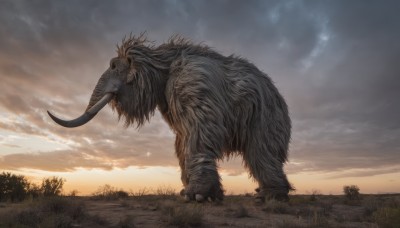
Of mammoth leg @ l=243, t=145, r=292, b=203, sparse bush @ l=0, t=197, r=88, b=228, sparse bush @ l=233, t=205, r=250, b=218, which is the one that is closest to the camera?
sparse bush @ l=0, t=197, r=88, b=228

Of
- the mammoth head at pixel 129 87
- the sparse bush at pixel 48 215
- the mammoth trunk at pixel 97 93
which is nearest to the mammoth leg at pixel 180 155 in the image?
the mammoth head at pixel 129 87

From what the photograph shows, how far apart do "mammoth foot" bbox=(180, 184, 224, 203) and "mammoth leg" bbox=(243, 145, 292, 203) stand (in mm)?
1169

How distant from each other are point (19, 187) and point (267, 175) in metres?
5.94

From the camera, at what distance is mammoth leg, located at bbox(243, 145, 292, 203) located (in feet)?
27.0

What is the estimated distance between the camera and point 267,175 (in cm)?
822

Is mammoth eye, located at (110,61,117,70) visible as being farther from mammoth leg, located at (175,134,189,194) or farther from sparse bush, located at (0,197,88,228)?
sparse bush, located at (0,197,88,228)

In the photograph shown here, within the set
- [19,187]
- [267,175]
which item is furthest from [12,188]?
[267,175]

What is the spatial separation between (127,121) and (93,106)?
29.3 inches

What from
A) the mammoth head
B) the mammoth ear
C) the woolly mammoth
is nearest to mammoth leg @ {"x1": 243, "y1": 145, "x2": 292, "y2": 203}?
the woolly mammoth

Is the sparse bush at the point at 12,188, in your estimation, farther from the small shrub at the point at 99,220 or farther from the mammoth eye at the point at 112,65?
the small shrub at the point at 99,220

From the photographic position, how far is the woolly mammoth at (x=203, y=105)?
299 inches

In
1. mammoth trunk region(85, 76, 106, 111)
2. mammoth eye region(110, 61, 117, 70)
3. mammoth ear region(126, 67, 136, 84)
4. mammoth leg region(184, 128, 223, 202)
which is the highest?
mammoth eye region(110, 61, 117, 70)

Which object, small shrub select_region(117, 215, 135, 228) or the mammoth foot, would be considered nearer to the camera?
small shrub select_region(117, 215, 135, 228)

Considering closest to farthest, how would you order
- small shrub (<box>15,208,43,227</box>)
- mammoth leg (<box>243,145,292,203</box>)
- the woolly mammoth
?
small shrub (<box>15,208,43,227</box>), the woolly mammoth, mammoth leg (<box>243,145,292,203</box>)
